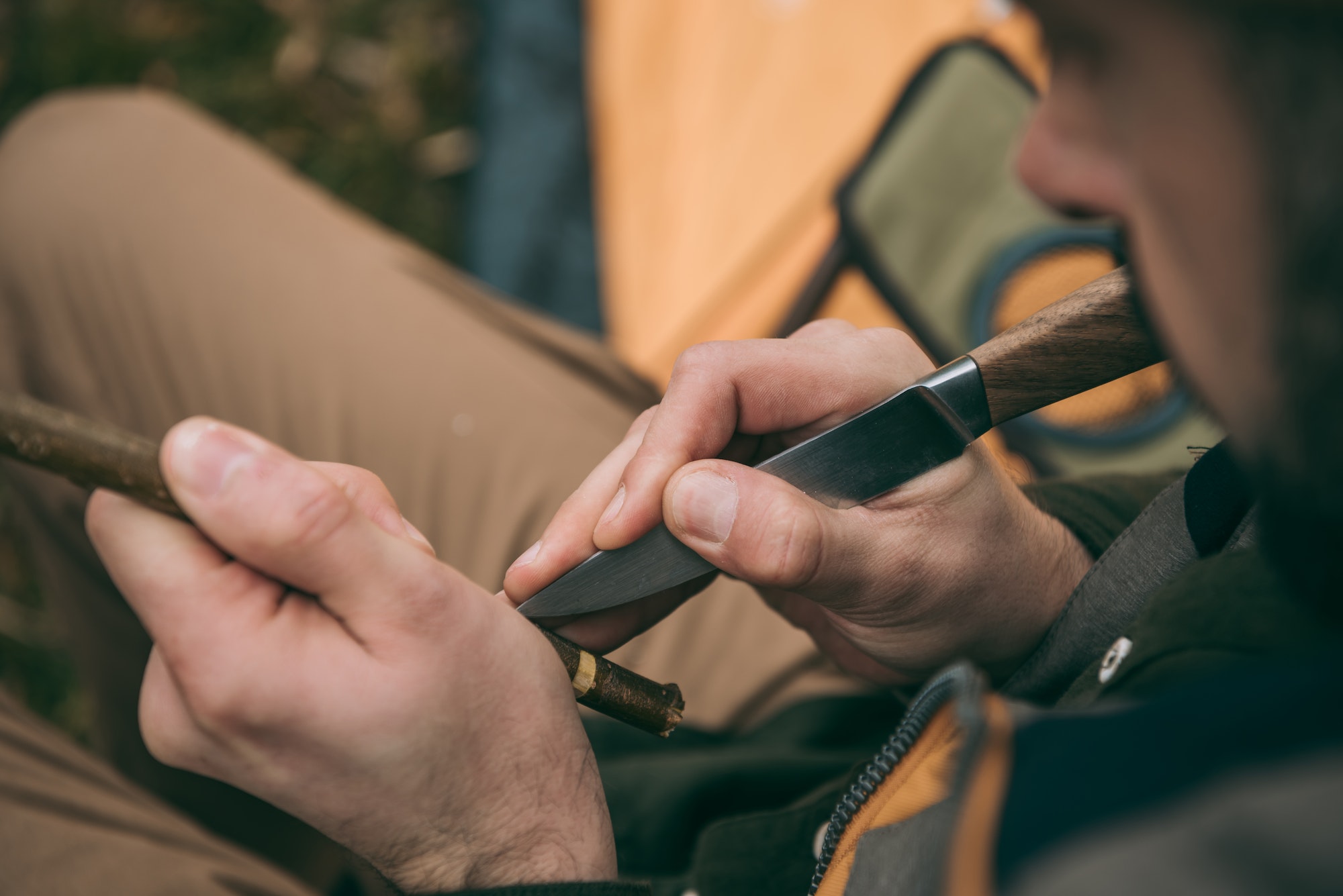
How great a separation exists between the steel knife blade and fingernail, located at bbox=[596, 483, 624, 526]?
3 centimetres

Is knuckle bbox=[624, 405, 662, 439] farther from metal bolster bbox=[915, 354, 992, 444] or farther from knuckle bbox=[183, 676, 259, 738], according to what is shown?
knuckle bbox=[183, 676, 259, 738]

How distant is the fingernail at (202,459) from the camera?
40 cm

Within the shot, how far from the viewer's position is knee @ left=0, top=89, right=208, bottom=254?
2.73ft

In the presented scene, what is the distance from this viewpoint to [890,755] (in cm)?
47

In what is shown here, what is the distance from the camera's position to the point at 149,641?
847 mm

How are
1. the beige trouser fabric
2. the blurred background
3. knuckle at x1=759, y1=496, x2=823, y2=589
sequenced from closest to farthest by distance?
knuckle at x1=759, y1=496, x2=823, y2=589, the beige trouser fabric, the blurred background

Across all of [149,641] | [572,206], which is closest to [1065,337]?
[149,641]

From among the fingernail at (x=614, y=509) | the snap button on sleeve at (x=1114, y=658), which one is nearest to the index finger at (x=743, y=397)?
the fingernail at (x=614, y=509)

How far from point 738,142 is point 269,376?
83cm

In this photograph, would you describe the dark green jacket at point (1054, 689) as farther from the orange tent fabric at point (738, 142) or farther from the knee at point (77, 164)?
the knee at point (77, 164)

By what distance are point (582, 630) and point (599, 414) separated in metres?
0.37

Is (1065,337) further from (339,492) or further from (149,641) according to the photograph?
(149,641)

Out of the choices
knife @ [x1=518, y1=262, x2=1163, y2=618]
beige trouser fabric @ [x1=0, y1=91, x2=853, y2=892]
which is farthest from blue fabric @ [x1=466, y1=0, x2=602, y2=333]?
knife @ [x1=518, y1=262, x2=1163, y2=618]

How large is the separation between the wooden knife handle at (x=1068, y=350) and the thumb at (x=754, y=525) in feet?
0.48
